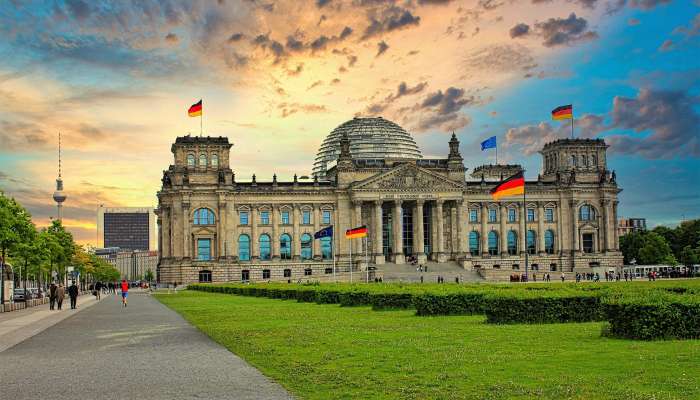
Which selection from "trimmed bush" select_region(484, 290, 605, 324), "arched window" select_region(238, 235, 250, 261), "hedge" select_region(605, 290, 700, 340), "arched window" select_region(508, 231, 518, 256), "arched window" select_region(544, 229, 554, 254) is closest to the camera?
"hedge" select_region(605, 290, 700, 340)

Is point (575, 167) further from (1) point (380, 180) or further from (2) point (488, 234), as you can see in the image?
(1) point (380, 180)

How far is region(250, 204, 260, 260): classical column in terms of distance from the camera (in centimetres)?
13670

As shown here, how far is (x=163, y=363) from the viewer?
24516 mm

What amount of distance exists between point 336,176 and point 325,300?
8204 centimetres

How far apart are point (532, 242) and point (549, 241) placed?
10.1 feet

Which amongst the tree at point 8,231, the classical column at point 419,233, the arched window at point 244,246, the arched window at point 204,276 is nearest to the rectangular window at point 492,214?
the classical column at point 419,233

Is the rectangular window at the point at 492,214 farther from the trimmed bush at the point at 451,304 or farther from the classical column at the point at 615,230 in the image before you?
the trimmed bush at the point at 451,304

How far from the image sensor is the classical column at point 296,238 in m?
138

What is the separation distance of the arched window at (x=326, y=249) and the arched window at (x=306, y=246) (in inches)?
74.3

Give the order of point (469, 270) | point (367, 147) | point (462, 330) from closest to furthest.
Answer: point (462, 330)
point (469, 270)
point (367, 147)

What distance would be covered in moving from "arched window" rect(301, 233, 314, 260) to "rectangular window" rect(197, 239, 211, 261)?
15475mm

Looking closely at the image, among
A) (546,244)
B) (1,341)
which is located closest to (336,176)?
(546,244)

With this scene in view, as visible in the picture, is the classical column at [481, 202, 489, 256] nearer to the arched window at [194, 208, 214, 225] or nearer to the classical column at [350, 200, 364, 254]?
the classical column at [350, 200, 364, 254]

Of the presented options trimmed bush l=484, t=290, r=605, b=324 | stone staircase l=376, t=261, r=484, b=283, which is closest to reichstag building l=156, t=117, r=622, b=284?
stone staircase l=376, t=261, r=484, b=283
